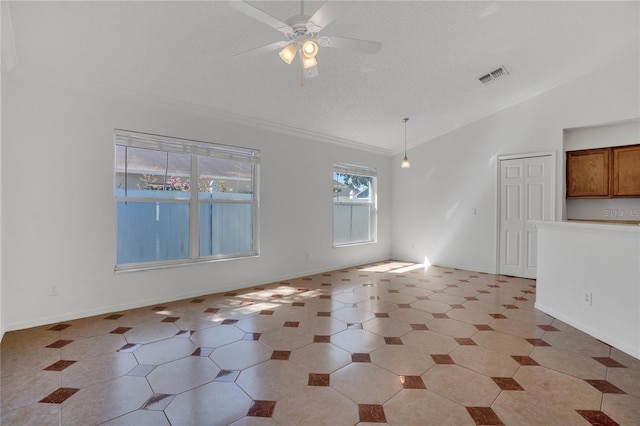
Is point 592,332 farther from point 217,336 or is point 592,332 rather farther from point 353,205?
point 353,205

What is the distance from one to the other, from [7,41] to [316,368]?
12.3 feet

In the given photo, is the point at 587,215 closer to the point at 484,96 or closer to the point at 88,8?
the point at 484,96

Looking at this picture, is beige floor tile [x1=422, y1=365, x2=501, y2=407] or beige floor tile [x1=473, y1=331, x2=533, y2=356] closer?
beige floor tile [x1=422, y1=365, x2=501, y2=407]

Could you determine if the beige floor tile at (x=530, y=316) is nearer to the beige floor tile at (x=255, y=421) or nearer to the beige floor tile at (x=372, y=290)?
the beige floor tile at (x=372, y=290)

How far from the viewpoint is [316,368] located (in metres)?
2.33

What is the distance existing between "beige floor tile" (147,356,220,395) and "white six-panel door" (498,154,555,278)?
5.42 m

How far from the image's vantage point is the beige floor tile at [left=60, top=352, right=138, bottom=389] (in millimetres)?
2125

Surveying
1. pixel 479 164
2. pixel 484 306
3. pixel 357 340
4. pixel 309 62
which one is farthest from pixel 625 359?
pixel 479 164

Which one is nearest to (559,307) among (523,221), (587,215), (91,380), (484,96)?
(523,221)

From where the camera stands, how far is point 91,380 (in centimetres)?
214

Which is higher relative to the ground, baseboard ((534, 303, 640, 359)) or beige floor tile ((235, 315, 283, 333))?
baseboard ((534, 303, 640, 359))

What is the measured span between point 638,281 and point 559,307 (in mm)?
985

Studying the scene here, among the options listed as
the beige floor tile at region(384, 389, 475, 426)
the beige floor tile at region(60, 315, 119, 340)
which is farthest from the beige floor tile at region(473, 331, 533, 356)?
the beige floor tile at region(60, 315, 119, 340)

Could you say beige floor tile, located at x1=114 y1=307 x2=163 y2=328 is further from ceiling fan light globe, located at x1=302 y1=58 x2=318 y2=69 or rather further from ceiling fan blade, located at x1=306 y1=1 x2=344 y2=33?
ceiling fan blade, located at x1=306 y1=1 x2=344 y2=33
